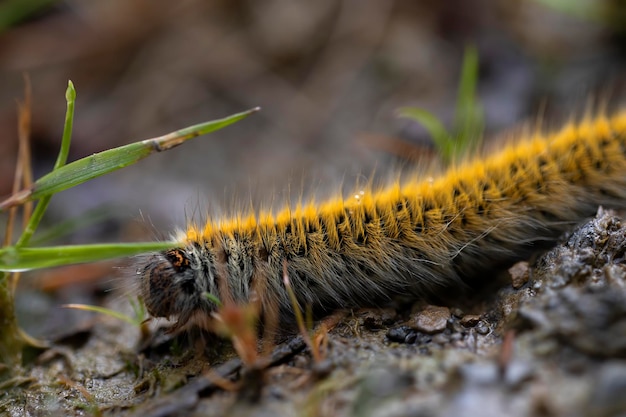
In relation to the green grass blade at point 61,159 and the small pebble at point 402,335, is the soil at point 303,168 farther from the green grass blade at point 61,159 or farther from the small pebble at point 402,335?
the green grass blade at point 61,159

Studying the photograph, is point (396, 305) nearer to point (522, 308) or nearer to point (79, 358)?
point (522, 308)

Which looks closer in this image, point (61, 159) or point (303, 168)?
point (61, 159)

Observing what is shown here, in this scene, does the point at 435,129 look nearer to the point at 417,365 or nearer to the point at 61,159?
the point at 417,365

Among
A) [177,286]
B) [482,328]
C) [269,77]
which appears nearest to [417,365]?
[482,328]

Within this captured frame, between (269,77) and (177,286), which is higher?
(269,77)

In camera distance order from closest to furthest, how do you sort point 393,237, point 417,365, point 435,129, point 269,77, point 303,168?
1. point 417,365
2. point 393,237
3. point 435,129
4. point 303,168
5. point 269,77

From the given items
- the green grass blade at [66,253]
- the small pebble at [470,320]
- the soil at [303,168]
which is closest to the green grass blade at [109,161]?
the green grass blade at [66,253]

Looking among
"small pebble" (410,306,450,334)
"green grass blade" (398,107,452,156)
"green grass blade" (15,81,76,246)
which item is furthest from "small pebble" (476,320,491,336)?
"green grass blade" (15,81,76,246)
